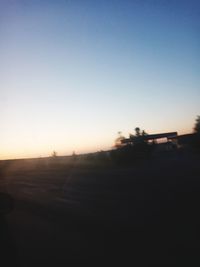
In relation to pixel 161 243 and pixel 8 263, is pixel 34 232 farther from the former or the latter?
pixel 161 243

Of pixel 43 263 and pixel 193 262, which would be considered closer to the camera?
pixel 193 262

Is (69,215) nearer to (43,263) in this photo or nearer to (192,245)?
(43,263)

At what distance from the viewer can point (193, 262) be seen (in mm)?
4723

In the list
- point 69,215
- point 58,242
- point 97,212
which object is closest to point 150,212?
point 97,212

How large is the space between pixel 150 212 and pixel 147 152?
2882 cm

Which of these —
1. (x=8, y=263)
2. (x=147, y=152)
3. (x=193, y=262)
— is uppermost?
(x=147, y=152)

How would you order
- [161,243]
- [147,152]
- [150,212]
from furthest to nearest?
1. [147,152]
2. [150,212]
3. [161,243]

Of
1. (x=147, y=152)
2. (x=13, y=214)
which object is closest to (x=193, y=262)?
(x=13, y=214)

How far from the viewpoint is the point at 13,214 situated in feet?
32.8

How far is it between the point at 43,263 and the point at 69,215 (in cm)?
371

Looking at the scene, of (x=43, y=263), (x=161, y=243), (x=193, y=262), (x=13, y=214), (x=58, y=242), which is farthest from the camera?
(x=13, y=214)

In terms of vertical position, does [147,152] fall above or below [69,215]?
above

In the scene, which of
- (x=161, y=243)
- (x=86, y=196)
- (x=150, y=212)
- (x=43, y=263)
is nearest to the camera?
(x=43, y=263)

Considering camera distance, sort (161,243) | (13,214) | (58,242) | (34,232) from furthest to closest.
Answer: (13,214), (34,232), (58,242), (161,243)
